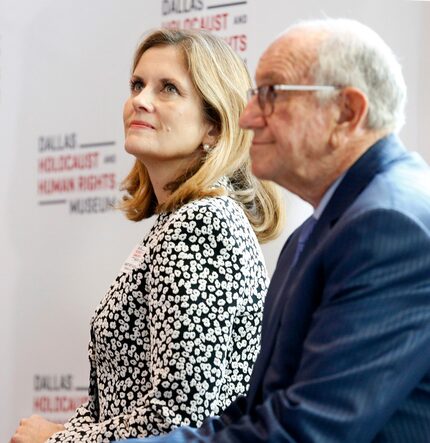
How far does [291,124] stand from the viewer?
2.10 m

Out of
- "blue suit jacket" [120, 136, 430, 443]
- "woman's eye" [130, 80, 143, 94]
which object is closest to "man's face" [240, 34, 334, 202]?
"blue suit jacket" [120, 136, 430, 443]

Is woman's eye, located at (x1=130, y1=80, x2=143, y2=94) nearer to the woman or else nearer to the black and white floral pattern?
the woman

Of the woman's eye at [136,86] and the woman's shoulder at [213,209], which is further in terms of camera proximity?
the woman's eye at [136,86]

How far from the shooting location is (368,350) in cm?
185

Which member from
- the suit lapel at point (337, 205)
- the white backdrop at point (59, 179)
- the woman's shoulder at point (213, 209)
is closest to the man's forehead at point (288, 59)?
the suit lapel at point (337, 205)

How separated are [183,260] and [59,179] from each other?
2.02 meters

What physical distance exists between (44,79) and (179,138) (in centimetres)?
177

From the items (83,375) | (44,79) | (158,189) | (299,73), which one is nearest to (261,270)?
(158,189)

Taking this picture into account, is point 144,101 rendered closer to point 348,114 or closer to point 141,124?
point 141,124

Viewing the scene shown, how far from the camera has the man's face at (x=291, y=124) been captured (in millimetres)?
2086

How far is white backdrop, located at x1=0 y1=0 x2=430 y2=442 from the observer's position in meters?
4.34

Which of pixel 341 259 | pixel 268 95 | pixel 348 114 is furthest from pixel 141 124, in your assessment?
pixel 341 259

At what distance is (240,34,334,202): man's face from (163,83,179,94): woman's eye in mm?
863

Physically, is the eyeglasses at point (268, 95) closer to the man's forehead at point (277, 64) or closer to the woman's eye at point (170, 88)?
the man's forehead at point (277, 64)
